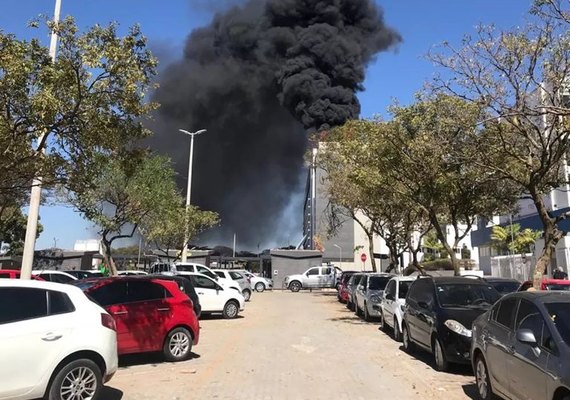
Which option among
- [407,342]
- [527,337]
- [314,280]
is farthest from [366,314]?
[314,280]

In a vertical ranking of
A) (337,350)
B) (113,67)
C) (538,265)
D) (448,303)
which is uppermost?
(113,67)

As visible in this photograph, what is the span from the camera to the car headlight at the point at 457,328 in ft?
30.2

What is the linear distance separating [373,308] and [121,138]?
435 inches

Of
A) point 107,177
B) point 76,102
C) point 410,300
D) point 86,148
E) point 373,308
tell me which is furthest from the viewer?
point 107,177

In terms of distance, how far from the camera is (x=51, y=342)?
6070 millimetres

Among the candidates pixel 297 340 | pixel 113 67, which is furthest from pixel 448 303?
pixel 113 67

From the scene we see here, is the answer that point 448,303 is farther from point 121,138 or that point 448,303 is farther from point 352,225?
point 352,225

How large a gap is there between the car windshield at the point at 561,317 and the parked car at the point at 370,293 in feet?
39.5

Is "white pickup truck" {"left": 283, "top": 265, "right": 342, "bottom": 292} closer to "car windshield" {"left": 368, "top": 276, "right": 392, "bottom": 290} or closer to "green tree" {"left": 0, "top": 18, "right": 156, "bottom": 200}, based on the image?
"car windshield" {"left": 368, "top": 276, "right": 392, "bottom": 290}

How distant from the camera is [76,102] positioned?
895 cm

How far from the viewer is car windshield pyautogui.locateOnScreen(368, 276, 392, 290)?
19.0 metres

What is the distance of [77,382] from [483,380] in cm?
505

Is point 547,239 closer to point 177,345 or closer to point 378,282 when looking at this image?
point 378,282

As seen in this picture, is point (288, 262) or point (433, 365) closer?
point (433, 365)
